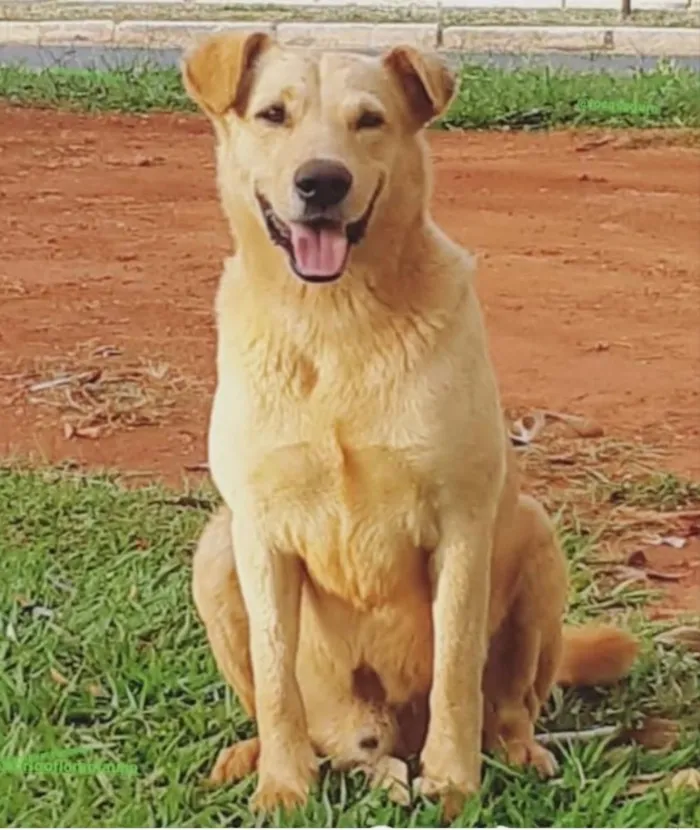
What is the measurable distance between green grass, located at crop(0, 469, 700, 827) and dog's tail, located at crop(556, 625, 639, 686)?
1.4 inches

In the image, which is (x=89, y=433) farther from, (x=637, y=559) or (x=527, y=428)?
(x=637, y=559)

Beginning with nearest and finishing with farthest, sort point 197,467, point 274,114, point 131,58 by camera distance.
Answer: point 274,114
point 197,467
point 131,58

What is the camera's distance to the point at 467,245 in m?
Result: 7.07

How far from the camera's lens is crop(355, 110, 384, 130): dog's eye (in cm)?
278

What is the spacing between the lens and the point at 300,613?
3.12 meters

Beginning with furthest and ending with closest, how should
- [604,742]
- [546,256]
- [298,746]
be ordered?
1. [546,256]
2. [604,742]
3. [298,746]

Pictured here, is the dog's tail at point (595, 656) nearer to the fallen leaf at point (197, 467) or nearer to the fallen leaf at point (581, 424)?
the fallen leaf at point (197, 467)

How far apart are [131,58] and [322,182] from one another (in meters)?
5.41

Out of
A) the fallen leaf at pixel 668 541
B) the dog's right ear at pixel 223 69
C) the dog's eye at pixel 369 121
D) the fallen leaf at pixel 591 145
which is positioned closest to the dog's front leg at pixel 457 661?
the dog's eye at pixel 369 121

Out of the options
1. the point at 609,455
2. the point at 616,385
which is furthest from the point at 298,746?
the point at 616,385

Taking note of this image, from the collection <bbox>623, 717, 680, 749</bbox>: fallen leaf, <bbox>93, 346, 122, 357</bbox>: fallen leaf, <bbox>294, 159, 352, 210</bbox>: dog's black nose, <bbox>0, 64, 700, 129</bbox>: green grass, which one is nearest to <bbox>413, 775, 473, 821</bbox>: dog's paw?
<bbox>623, 717, 680, 749</bbox>: fallen leaf

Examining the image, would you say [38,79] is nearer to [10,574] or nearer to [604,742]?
[10,574]

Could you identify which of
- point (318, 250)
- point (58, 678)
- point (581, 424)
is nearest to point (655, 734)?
point (58, 678)

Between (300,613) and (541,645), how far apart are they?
1.41ft
